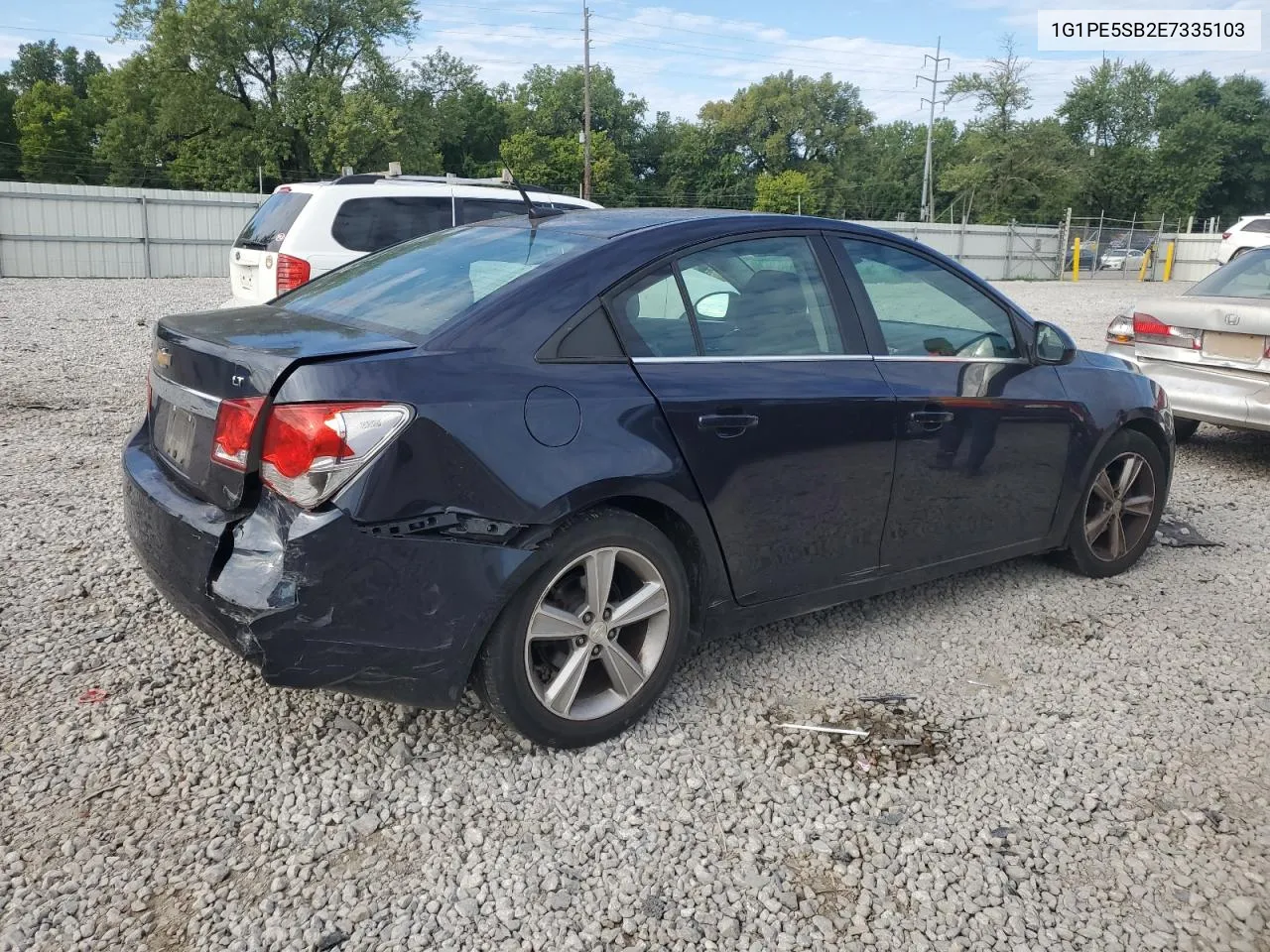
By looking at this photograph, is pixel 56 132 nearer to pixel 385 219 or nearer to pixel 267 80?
pixel 267 80

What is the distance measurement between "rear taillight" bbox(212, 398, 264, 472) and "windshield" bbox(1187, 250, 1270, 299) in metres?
6.44

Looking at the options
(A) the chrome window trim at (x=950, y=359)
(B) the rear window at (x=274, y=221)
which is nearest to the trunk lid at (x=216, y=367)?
(A) the chrome window trim at (x=950, y=359)

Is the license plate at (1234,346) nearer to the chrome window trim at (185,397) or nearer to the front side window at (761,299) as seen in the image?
the front side window at (761,299)

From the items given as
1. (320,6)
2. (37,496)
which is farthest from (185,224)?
(320,6)

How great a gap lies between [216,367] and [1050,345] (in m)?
3.20

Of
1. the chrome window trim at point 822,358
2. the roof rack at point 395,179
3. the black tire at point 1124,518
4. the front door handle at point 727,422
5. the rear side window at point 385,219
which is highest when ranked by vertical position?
the roof rack at point 395,179

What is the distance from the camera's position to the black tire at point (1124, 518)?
4.54 m

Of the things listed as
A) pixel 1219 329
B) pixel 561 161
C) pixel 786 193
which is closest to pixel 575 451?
pixel 1219 329

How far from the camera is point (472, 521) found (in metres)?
2.69

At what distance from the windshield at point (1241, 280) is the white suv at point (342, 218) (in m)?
5.06

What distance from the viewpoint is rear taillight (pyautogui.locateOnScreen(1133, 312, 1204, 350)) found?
266 inches

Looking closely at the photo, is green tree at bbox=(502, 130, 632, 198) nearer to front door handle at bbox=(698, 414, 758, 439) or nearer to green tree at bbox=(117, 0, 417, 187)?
green tree at bbox=(117, 0, 417, 187)

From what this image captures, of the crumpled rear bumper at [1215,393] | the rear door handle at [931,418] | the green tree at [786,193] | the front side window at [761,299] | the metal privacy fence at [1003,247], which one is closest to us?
the front side window at [761,299]

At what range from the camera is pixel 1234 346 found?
6.54 meters
